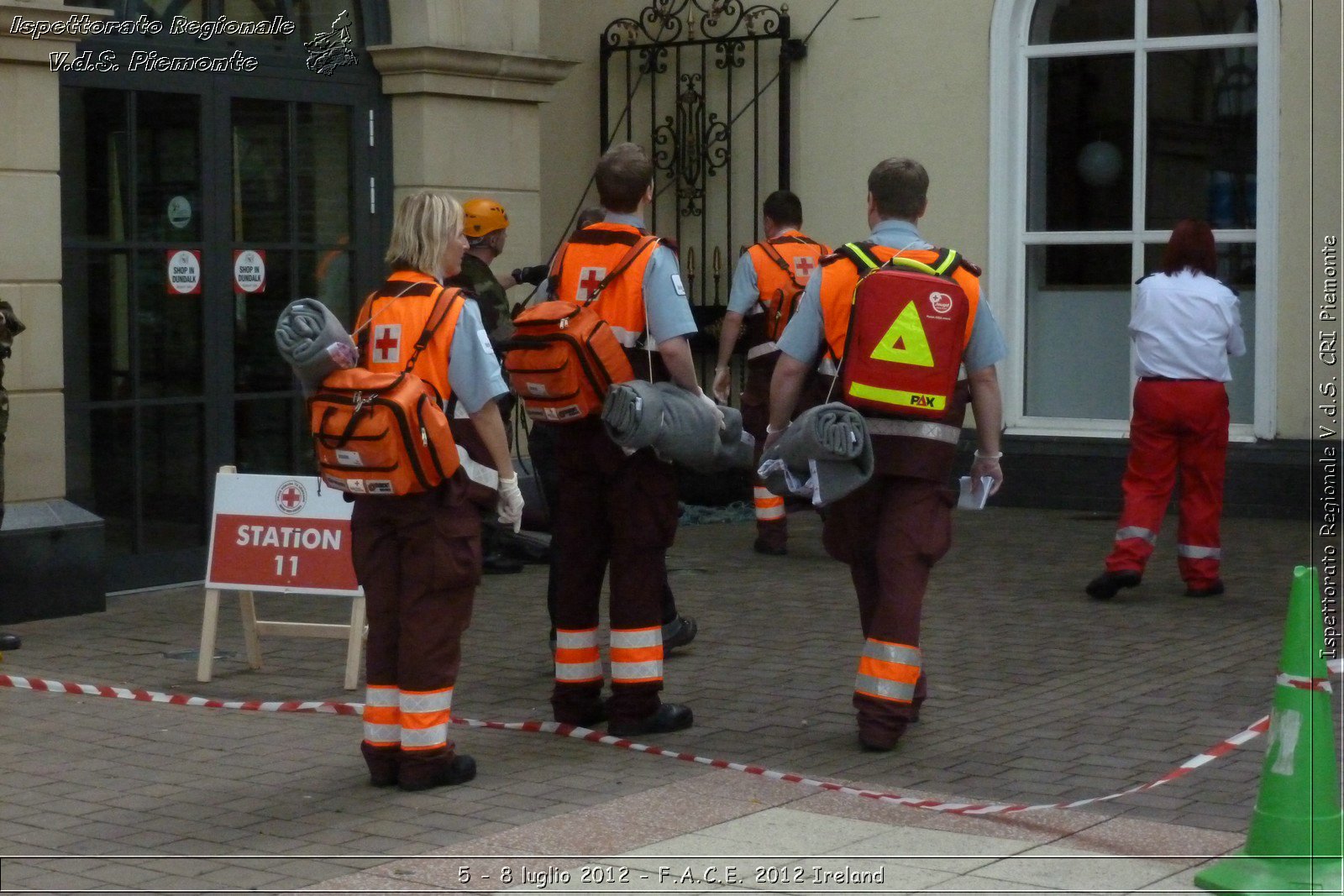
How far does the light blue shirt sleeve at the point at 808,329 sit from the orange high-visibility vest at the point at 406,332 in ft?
4.05

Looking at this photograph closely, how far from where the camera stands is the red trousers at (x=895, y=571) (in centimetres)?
630

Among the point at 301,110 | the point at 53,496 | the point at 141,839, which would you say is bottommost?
the point at 141,839

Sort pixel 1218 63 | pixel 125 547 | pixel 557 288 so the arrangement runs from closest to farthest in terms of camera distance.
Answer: pixel 557 288
pixel 125 547
pixel 1218 63

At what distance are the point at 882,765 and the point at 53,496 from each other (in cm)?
461

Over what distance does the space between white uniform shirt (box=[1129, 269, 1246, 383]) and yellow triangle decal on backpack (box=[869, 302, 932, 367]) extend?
3.28m

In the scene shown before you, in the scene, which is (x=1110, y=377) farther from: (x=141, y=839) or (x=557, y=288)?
(x=141, y=839)

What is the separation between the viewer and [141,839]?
17.6ft

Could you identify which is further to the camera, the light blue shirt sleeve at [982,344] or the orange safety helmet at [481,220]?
the orange safety helmet at [481,220]

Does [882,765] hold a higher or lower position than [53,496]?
lower

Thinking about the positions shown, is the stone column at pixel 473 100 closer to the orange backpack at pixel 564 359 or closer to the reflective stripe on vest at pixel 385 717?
the orange backpack at pixel 564 359

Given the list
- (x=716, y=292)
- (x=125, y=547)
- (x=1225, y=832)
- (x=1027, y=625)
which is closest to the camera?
(x=1225, y=832)

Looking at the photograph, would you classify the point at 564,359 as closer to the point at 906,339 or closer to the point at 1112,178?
the point at 906,339

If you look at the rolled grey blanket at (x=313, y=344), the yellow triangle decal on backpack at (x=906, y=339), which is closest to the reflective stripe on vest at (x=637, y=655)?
the yellow triangle decal on backpack at (x=906, y=339)

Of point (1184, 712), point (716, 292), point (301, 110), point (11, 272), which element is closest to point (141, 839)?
point (1184, 712)
